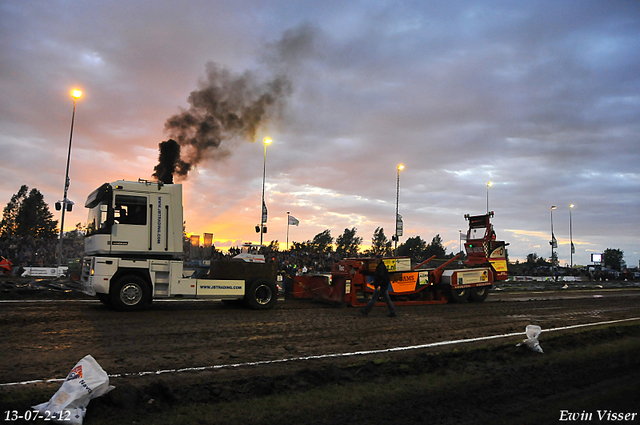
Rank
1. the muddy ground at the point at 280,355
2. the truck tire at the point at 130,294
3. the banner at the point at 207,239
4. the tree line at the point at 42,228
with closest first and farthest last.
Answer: the muddy ground at the point at 280,355 < the truck tire at the point at 130,294 < the banner at the point at 207,239 < the tree line at the point at 42,228

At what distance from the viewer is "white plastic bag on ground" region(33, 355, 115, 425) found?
12.7 feet

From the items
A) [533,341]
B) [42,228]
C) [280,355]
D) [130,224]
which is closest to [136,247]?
[130,224]

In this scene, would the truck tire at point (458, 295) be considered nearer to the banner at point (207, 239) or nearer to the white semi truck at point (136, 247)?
the white semi truck at point (136, 247)

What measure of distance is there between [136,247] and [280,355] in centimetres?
616

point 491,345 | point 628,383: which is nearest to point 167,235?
point 491,345

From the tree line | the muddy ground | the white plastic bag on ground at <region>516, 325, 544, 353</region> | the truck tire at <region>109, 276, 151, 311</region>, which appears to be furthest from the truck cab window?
the tree line

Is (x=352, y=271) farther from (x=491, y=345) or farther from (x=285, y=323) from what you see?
(x=491, y=345)

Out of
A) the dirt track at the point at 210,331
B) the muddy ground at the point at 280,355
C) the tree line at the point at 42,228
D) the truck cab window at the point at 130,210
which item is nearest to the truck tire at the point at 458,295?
the dirt track at the point at 210,331

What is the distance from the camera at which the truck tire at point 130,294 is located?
10984 millimetres

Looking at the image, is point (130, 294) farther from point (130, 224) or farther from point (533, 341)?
point (533, 341)

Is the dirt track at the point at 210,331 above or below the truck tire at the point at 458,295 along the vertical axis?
below

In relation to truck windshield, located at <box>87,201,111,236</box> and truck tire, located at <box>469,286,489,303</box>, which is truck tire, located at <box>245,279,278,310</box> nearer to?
truck windshield, located at <box>87,201,111,236</box>

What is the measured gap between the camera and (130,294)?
441 inches

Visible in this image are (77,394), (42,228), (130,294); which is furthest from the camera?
(42,228)
